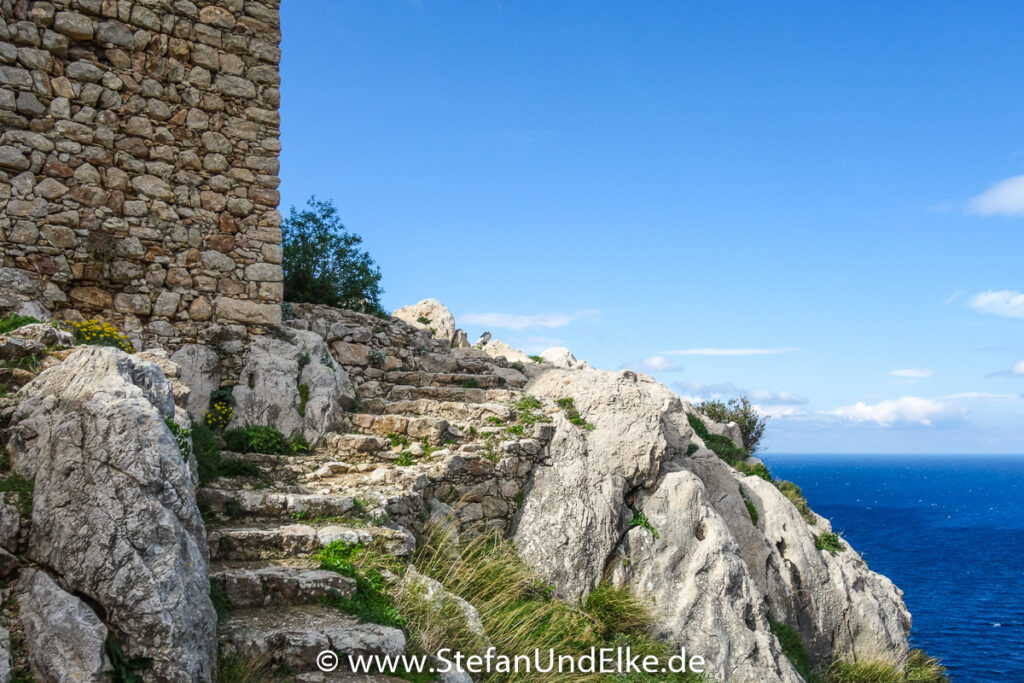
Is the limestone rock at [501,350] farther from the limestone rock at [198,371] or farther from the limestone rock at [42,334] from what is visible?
the limestone rock at [42,334]

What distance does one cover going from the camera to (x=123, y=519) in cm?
447

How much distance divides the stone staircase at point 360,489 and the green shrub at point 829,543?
567 cm

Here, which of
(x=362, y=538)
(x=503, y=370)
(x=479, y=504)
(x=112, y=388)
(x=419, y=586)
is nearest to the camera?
(x=112, y=388)

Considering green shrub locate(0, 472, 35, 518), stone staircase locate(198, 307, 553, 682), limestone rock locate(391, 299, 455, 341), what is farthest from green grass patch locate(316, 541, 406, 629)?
limestone rock locate(391, 299, 455, 341)

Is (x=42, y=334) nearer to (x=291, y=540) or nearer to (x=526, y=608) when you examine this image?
(x=291, y=540)

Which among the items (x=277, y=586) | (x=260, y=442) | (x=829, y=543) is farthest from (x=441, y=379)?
(x=829, y=543)

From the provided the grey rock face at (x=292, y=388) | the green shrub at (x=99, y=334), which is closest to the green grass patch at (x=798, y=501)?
the grey rock face at (x=292, y=388)

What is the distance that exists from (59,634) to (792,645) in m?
9.46

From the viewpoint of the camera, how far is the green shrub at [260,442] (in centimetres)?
878

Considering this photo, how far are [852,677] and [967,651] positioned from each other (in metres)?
13.1

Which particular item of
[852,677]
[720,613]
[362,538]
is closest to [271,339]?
Answer: [362,538]

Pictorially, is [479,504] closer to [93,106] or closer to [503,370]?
[503,370]

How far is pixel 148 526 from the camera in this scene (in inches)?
177

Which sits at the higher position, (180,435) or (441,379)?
(441,379)
